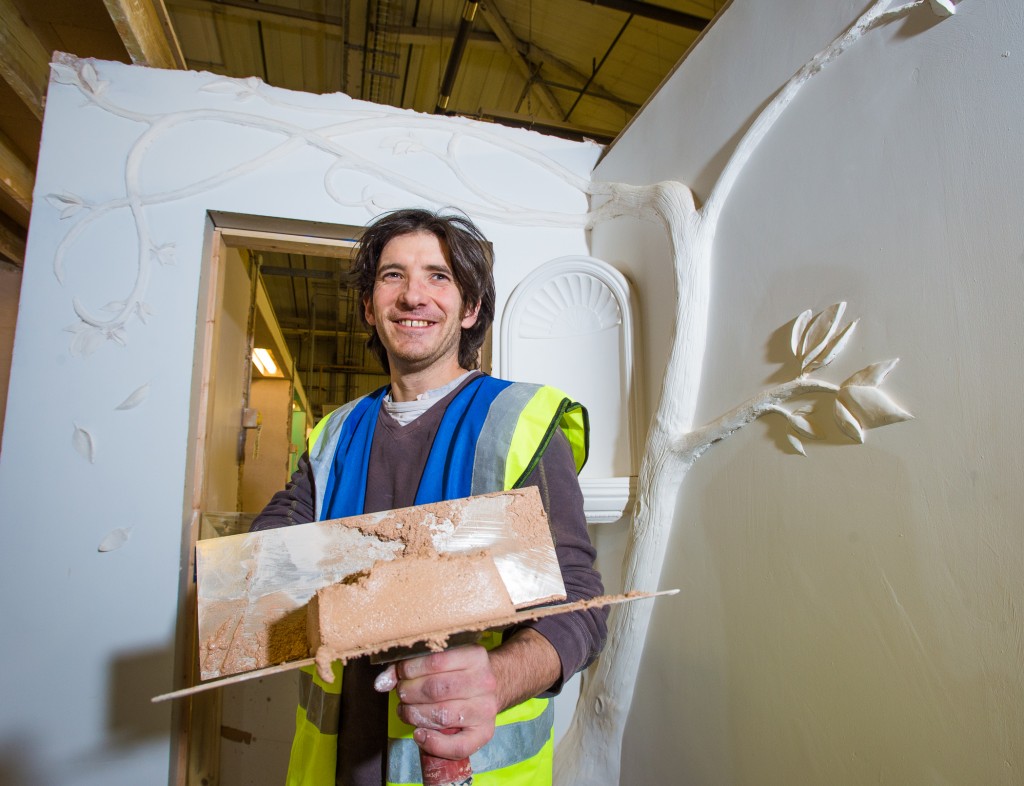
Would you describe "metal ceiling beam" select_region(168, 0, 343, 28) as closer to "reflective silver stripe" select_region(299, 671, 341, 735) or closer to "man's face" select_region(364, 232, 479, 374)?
"man's face" select_region(364, 232, 479, 374)

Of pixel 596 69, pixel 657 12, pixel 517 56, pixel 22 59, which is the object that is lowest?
pixel 22 59

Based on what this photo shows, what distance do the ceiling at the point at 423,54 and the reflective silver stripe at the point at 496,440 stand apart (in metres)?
1.66

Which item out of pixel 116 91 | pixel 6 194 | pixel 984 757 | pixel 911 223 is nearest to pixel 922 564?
pixel 984 757

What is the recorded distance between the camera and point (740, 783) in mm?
1046

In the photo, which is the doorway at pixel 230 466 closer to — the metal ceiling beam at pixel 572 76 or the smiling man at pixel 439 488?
the smiling man at pixel 439 488

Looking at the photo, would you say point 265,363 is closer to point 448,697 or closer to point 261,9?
point 261,9

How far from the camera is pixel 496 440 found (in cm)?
89

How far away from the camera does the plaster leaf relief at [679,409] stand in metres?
0.92

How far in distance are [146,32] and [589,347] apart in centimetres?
153

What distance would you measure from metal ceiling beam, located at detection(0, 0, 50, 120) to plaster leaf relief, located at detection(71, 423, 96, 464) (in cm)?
124

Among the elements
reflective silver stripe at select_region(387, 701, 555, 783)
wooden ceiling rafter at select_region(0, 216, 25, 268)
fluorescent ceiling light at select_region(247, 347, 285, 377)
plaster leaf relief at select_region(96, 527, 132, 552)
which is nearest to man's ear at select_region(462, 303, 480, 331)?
reflective silver stripe at select_region(387, 701, 555, 783)

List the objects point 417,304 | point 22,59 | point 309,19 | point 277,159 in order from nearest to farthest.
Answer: point 417,304, point 277,159, point 22,59, point 309,19

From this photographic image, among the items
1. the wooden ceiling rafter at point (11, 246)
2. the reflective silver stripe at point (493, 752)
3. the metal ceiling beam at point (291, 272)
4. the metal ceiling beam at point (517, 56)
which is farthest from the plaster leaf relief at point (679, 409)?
the metal ceiling beam at point (291, 272)

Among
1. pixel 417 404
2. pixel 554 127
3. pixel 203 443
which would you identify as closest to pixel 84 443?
pixel 203 443
